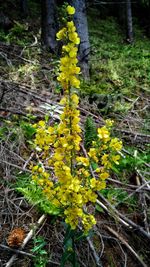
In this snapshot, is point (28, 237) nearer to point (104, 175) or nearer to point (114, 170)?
point (104, 175)

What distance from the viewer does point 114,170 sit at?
140 inches

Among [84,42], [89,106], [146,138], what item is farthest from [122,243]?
[84,42]

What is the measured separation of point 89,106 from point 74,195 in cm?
294

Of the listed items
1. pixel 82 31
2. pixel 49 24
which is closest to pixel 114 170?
pixel 82 31

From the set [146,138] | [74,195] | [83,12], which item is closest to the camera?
[74,195]

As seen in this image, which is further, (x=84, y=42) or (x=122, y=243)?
(x=84, y=42)

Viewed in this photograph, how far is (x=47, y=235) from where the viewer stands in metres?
2.70

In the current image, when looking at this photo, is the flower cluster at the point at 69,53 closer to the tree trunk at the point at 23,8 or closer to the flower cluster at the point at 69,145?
the flower cluster at the point at 69,145

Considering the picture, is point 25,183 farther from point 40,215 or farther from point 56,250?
point 56,250

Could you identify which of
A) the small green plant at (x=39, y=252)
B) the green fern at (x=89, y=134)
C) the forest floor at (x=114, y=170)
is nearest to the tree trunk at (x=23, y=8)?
the forest floor at (x=114, y=170)

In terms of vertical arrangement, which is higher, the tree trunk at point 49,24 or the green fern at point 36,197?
the tree trunk at point 49,24

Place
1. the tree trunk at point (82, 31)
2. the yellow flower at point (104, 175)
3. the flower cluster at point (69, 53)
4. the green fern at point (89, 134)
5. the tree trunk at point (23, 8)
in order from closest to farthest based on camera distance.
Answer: the flower cluster at point (69, 53), the yellow flower at point (104, 175), the green fern at point (89, 134), the tree trunk at point (82, 31), the tree trunk at point (23, 8)

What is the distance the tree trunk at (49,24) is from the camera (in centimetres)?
692

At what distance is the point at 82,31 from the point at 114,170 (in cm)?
336
